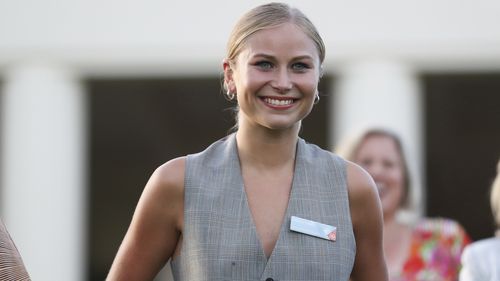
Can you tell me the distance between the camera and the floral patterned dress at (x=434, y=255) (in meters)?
5.44

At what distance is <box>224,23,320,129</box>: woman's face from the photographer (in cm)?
304

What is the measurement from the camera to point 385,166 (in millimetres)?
5641

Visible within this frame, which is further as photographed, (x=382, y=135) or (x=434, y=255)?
(x=382, y=135)

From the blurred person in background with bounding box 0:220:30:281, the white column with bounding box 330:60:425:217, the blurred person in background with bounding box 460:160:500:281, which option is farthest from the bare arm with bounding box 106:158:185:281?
the white column with bounding box 330:60:425:217

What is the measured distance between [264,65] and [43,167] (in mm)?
9384

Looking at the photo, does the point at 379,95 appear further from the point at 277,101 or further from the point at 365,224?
the point at 277,101

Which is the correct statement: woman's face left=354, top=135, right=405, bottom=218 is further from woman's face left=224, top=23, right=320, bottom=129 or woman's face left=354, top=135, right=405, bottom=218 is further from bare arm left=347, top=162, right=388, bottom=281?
woman's face left=224, top=23, right=320, bottom=129

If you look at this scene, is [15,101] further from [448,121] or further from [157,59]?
[448,121]

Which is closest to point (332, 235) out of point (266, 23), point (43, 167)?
point (266, 23)

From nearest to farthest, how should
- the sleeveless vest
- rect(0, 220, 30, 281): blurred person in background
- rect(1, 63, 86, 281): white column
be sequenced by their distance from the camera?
rect(0, 220, 30, 281): blurred person in background, the sleeveless vest, rect(1, 63, 86, 281): white column

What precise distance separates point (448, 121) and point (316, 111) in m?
1.95

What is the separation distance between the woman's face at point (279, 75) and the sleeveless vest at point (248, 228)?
0.60 feet

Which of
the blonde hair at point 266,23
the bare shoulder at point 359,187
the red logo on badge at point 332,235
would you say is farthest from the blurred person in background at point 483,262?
the blonde hair at point 266,23

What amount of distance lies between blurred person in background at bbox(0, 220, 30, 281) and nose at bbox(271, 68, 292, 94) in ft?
2.59
